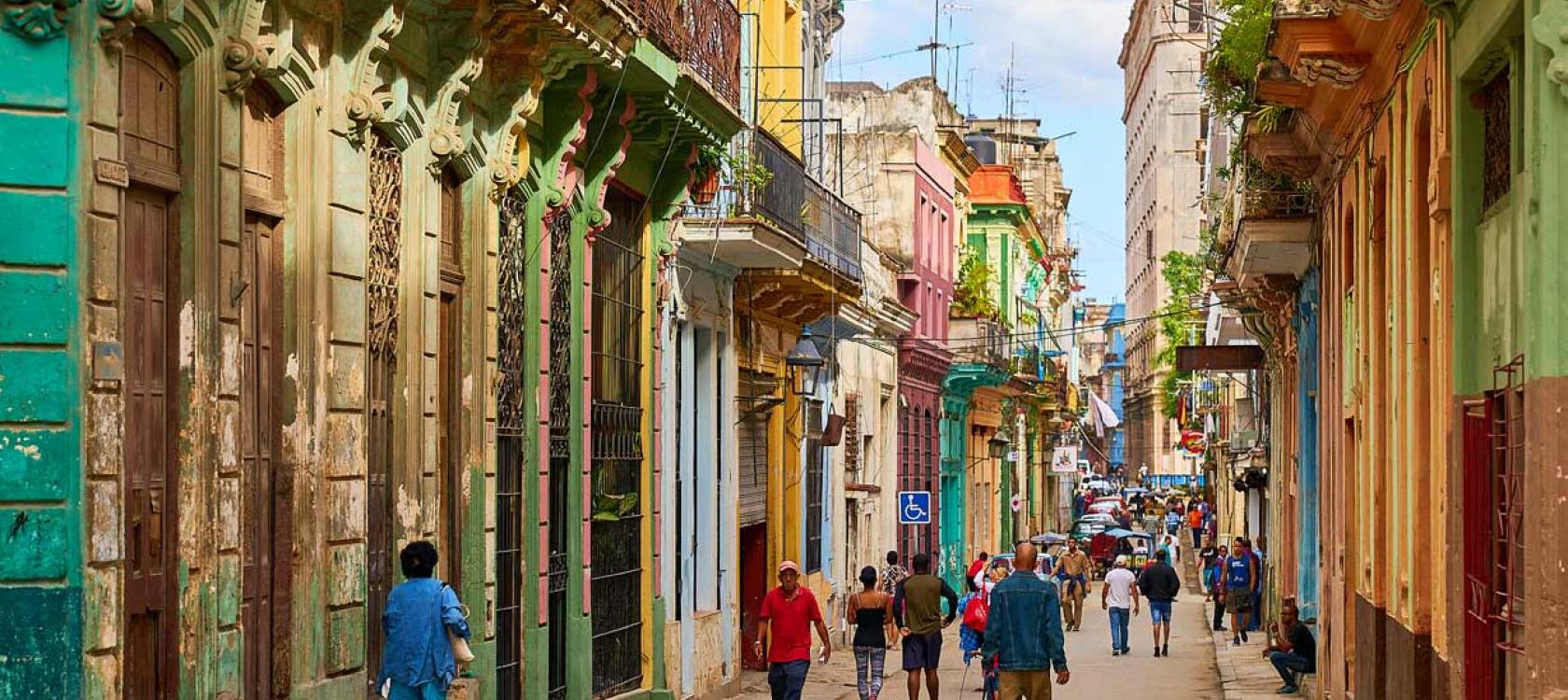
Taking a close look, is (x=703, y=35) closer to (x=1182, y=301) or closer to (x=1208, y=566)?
(x=1208, y=566)

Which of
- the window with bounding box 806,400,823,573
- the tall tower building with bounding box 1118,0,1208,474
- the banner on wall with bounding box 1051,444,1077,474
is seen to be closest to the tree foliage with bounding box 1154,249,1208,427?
the banner on wall with bounding box 1051,444,1077,474

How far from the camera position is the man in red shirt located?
1883 cm

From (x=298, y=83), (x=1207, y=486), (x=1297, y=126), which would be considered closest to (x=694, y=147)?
(x=1297, y=126)

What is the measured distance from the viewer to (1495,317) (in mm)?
10945

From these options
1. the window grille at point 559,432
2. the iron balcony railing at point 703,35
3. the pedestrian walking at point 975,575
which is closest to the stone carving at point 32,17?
the iron balcony railing at point 703,35

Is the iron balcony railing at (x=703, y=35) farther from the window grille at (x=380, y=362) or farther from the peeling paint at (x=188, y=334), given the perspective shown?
the peeling paint at (x=188, y=334)

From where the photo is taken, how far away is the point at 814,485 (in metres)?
32.3

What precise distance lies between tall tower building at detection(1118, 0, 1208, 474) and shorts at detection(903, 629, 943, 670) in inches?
2790

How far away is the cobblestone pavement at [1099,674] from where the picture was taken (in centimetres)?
2605

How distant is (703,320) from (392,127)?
1149cm

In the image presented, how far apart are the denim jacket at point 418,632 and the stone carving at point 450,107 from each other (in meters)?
2.80

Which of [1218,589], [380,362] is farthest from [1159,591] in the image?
[380,362]

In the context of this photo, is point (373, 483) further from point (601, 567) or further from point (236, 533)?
point (601, 567)

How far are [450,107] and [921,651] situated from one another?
31.9ft
